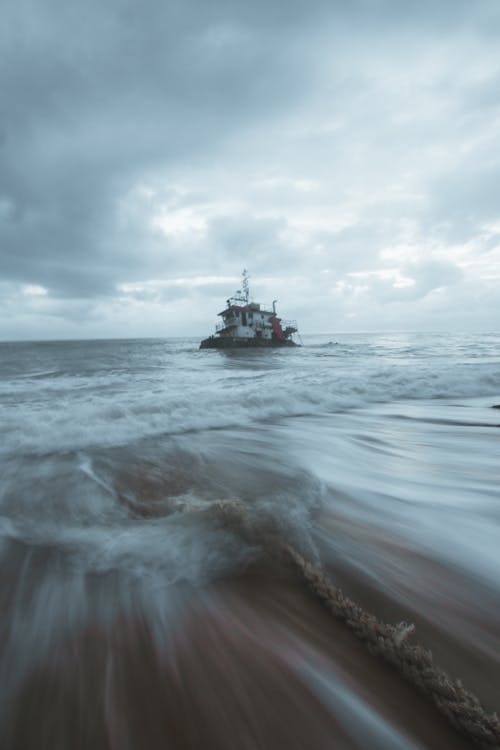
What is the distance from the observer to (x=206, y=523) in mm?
1953

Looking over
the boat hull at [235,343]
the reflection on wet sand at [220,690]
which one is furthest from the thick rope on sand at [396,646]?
the boat hull at [235,343]

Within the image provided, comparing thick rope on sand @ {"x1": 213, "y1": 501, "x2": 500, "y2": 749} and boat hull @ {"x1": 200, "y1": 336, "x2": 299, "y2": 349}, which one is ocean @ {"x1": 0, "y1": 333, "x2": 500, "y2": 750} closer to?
thick rope on sand @ {"x1": 213, "y1": 501, "x2": 500, "y2": 749}

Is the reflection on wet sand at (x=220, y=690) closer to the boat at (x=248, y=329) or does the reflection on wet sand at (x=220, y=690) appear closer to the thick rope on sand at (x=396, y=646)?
the thick rope on sand at (x=396, y=646)

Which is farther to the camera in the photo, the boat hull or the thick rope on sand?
the boat hull

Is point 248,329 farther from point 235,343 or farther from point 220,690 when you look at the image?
point 220,690

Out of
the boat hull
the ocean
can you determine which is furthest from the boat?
the ocean

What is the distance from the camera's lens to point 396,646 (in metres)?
1.20

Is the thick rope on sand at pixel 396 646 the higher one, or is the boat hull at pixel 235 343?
the boat hull at pixel 235 343

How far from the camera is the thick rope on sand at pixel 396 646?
93 cm

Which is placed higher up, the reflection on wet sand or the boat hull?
the boat hull

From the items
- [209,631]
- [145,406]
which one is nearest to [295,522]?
[209,631]

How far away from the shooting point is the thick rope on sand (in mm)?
933

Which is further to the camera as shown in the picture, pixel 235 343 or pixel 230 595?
pixel 235 343

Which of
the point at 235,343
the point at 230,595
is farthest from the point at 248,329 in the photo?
the point at 230,595
